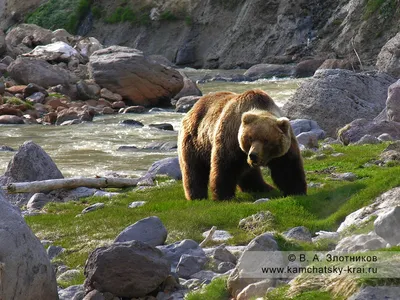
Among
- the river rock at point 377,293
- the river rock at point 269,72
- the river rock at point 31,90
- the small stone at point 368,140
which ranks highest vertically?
the river rock at point 377,293

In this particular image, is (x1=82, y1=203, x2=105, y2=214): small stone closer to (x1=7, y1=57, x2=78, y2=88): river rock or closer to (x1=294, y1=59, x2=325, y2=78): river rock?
(x1=7, y1=57, x2=78, y2=88): river rock

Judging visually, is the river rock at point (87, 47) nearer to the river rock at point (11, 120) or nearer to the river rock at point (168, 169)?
the river rock at point (11, 120)

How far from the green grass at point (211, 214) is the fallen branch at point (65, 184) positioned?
1286mm

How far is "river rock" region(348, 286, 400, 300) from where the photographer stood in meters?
5.68

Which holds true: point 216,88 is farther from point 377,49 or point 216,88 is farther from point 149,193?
point 149,193

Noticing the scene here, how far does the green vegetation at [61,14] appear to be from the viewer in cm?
6888

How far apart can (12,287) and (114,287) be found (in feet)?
2.98

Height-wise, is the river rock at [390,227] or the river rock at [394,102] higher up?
the river rock at [390,227]

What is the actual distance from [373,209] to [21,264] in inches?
153

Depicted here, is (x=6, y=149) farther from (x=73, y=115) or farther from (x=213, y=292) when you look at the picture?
A: (x=213, y=292)

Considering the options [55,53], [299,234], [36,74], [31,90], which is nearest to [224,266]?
[299,234]

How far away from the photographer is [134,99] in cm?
3428

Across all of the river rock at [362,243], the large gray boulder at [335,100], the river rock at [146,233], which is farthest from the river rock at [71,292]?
the large gray boulder at [335,100]

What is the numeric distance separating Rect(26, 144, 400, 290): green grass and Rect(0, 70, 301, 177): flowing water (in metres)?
5.58
